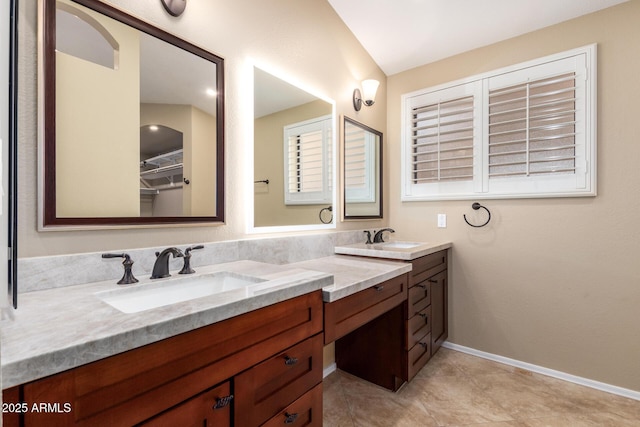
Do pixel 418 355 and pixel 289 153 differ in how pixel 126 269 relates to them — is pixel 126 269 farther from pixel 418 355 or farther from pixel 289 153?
pixel 418 355

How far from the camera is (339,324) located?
131 centimetres

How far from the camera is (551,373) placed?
6.98ft

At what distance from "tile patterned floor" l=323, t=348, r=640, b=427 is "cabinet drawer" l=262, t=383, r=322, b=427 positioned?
0.59 meters

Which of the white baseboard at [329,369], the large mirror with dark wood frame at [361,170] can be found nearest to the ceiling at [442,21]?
the large mirror with dark wood frame at [361,170]

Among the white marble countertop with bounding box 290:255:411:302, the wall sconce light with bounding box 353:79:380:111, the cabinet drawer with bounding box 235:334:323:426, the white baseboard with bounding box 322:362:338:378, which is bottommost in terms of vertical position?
the white baseboard with bounding box 322:362:338:378

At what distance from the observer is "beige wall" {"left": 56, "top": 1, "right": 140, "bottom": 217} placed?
1045 millimetres

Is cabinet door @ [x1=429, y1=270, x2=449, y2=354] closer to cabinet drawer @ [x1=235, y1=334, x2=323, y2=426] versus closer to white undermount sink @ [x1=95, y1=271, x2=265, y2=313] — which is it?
cabinet drawer @ [x1=235, y1=334, x2=323, y2=426]

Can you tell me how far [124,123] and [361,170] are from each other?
1.75 m

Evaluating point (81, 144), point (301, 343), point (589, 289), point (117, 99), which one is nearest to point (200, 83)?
point (117, 99)

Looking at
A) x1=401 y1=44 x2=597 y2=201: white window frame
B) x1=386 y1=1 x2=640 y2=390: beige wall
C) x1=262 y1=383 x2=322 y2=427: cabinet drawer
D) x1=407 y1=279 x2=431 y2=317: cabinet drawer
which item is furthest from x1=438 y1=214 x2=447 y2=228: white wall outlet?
x1=262 y1=383 x2=322 y2=427: cabinet drawer

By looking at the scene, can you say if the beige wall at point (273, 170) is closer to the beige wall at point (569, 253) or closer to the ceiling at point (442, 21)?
the ceiling at point (442, 21)

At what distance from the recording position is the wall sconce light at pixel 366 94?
2465 millimetres

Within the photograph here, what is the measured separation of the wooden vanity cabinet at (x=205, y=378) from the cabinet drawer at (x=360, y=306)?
0.07 metres

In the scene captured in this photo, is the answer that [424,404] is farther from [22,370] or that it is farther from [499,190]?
[22,370]
